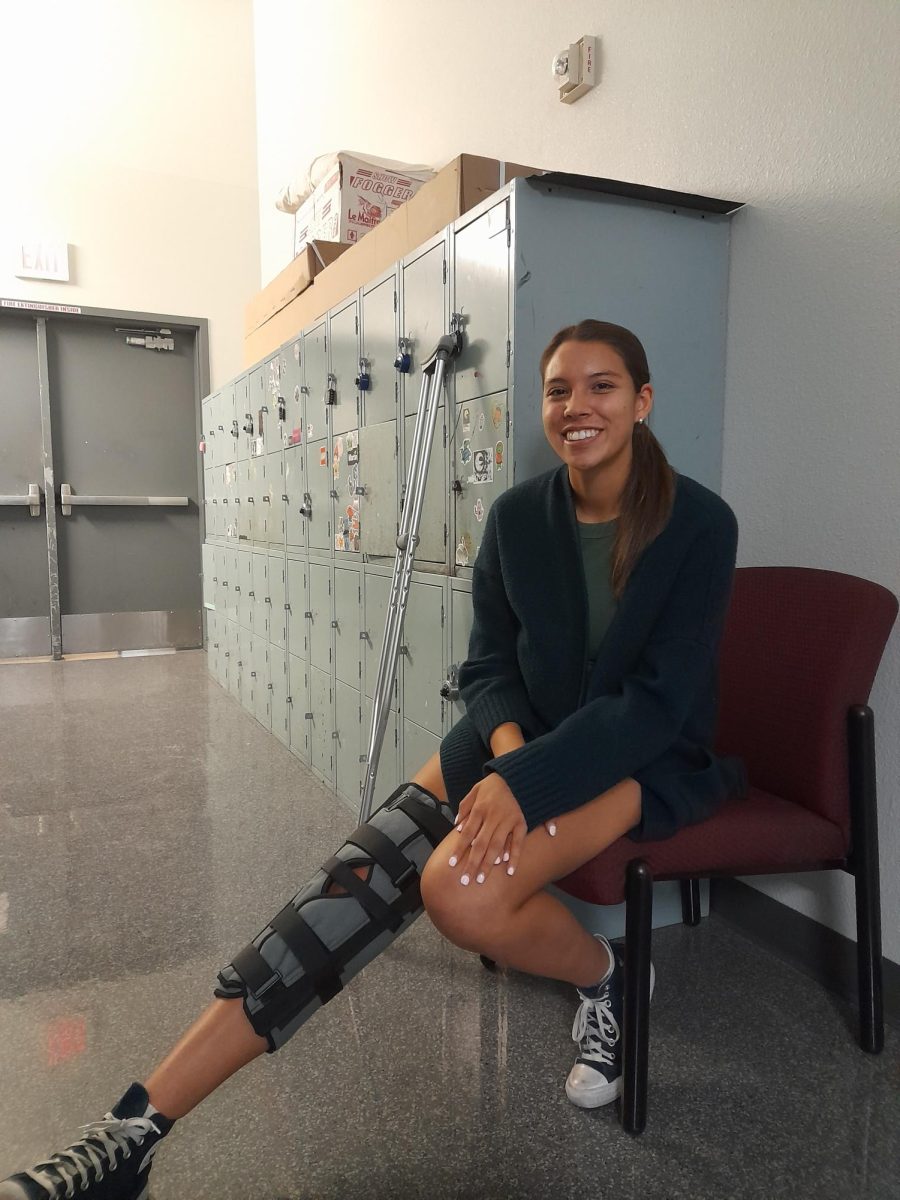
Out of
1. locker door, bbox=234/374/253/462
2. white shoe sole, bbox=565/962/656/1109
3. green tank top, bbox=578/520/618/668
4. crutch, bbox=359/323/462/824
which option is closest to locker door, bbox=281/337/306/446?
locker door, bbox=234/374/253/462

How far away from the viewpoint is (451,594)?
6.88ft

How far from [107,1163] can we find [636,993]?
757 mm

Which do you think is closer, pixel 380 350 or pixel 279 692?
pixel 380 350

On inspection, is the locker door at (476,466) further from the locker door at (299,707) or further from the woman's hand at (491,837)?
the locker door at (299,707)

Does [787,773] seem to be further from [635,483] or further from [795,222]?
[795,222]

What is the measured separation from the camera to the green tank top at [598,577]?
1.38m

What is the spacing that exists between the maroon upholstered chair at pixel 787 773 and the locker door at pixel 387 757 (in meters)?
1.08

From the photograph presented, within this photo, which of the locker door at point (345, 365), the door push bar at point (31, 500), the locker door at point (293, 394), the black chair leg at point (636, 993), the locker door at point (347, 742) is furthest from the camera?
the door push bar at point (31, 500)

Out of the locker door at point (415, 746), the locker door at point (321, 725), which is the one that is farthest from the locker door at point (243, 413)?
the locker door at point (415, 746)

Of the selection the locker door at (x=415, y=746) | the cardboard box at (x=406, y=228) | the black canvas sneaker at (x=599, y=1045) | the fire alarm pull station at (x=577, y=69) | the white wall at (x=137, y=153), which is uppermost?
the white wall at (x=137, y=153)

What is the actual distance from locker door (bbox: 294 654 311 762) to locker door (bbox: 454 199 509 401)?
1.59 metres

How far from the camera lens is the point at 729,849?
4.29ft

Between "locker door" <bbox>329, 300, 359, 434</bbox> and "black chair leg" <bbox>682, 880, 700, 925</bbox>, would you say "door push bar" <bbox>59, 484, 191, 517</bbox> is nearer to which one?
"locker door" <bbox>329, 300, 359, 434</bbox>

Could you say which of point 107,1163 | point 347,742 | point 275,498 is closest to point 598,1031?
point 107,1163
